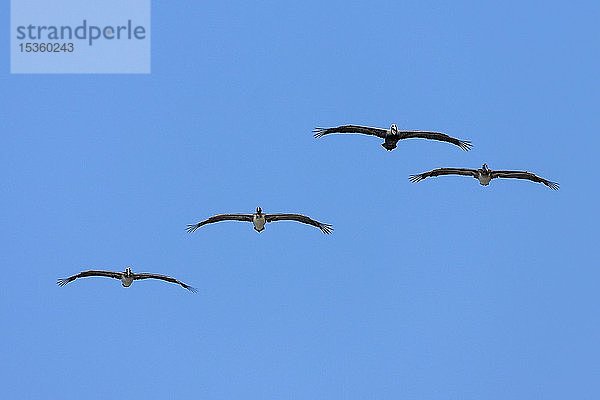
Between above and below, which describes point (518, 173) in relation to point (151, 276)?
above

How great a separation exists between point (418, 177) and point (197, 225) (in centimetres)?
1336

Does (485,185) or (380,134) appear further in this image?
(485,185)

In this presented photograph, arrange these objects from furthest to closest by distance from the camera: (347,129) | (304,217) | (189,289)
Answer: (189,289), (304,217), (347,129)

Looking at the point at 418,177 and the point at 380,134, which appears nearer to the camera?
the point at 380,134

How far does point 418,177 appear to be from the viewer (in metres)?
76.8

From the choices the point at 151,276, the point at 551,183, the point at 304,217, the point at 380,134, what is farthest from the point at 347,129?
the point at 151,276

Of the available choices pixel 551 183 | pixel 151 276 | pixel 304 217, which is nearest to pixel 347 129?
pixel 304 217

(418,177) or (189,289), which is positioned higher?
(418,177)

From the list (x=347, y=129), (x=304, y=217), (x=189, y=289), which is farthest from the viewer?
(x=189, y=289)

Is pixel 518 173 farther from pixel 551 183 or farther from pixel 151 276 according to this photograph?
pixel 151 276

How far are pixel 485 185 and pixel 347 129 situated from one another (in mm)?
10840

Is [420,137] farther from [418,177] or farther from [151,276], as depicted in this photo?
[151,276]

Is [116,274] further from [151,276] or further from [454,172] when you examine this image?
[454,172]

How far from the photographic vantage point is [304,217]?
3009 inches
